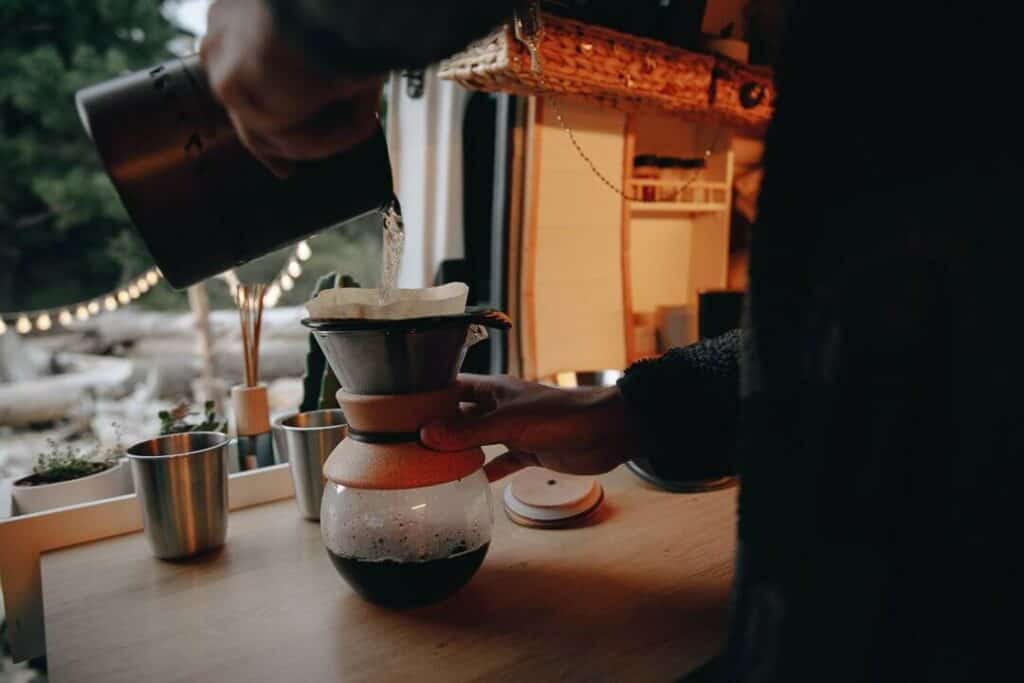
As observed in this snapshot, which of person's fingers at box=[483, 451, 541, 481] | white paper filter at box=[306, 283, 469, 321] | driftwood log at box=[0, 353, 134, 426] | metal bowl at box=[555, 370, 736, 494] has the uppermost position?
white paper filter at box=[306, 283, 469, 321]

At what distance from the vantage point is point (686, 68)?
1787 millimetres

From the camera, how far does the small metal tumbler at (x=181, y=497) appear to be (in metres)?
0.97

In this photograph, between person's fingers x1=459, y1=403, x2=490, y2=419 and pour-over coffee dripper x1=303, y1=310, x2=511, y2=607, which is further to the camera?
person's fingers x1=459, y1=403, x2=490, y2=419

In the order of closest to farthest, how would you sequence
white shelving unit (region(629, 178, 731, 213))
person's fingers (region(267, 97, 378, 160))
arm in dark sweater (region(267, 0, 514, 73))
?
arm in dark sweater (region(267, 0, 514, 73))
person's fingers (region(267, 97, 378, 160))
white shelving unit (region(629, 178, 731, 213))

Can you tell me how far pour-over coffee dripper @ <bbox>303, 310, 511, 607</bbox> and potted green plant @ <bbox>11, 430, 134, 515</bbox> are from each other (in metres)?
0.53

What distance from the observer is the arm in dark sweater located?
0.43 metres

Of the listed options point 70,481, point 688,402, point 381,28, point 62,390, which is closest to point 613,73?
A: point 688,402

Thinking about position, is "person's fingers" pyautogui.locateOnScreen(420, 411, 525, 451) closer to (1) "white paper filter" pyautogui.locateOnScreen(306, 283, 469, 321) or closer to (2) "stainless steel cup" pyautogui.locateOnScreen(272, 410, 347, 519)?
(1) "white paper filter" pyautogui.locateOnScreen(306, 283, 469, 321)

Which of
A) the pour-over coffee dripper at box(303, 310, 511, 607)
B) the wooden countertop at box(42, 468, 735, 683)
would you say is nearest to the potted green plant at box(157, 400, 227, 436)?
the wooden countertop at box(42, 468, 735, 683)

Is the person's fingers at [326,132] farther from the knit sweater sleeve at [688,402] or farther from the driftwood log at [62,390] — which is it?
the driftwood log at [62,390]

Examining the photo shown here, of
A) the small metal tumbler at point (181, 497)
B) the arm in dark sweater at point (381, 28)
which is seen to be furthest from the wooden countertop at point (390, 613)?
the arm in dark sweater at point (381, 28)

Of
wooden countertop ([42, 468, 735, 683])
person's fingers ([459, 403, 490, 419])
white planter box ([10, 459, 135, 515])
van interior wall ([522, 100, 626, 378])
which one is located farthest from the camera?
van interior wall ([522, 100, 626, 378])

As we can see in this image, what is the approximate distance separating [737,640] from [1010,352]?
1.07 ft

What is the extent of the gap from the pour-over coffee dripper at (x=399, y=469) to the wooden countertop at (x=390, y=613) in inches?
2.6
